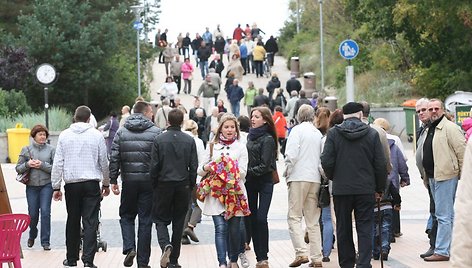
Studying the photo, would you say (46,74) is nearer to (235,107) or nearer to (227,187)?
(235,107)

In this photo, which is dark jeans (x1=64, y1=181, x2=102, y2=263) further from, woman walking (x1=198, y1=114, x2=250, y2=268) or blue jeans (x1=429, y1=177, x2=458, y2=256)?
blue jeans (x1=429, y1=177, x2=458, y2=256)

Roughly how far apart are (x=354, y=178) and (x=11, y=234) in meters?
3.36

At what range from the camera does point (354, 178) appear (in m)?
11.2

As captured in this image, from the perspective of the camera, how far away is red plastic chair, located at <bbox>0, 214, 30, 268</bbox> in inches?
396

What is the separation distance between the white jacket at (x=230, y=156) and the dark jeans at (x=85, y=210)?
48.0 inches

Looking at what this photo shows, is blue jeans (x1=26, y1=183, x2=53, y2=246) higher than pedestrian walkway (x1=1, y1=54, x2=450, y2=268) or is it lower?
higher

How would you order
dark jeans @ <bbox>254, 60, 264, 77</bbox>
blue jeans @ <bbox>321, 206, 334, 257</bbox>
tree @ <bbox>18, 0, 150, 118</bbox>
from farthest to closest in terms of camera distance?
1. dark jeans @ <bbox>254, 60, 264, 77</bbox>
2. tree @ <bbox>18, 0, 150, 118</bbox>
3. blue jeans @ <bbox>321, 206, 334, 257</bbox>

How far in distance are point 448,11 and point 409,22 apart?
3.26 meters

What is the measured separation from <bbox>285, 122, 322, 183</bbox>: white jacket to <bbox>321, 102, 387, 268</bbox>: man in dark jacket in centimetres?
128

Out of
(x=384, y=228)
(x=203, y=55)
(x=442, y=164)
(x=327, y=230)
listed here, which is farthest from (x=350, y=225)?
(x=203, y=55)

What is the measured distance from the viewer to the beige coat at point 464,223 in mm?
4973

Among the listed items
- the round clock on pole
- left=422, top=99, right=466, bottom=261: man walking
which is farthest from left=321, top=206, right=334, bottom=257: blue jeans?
the round clock on pole

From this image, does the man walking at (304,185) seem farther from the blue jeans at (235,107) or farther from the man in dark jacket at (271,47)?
the man in dark jacket at (271,47)

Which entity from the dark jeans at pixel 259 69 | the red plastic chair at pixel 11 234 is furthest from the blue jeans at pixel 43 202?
the dark jeans at pixel 259 69
